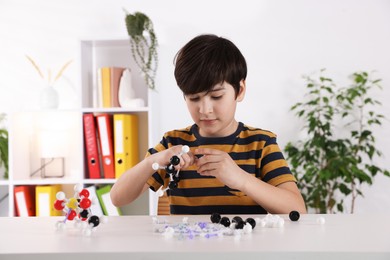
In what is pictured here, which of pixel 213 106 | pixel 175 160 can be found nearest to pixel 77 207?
pixel 175 160

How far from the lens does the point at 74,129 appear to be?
349cm

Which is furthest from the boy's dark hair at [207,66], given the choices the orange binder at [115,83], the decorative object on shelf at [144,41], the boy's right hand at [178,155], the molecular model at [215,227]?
the orange binder at [115,83]

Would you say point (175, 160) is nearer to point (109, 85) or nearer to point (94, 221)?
point (94, 221)

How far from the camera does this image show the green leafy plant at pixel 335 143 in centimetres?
315

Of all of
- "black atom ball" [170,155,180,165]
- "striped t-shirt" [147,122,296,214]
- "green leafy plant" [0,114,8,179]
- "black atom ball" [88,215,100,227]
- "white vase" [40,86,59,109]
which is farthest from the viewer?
"green leafy plant" [0,114,8,179]

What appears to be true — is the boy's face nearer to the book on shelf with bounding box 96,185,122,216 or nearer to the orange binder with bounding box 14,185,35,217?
the book on shelf with bounding box 96,185,122,216

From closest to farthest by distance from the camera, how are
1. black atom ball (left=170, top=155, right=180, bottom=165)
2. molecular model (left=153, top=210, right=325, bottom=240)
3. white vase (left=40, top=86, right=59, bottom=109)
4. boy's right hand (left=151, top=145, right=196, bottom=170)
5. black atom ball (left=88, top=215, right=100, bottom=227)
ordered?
molecular model (left=153, top=210, right=325, bottom=240), black atom ball (left=88, top=215, right=100, bottom=227), black atom ball (left=170, top=155, right=180, bottom=165), boy's right hand (left=151, top=145, right=196, bottom=170), white vase (left=40, top=86, right=59, bottom=109)

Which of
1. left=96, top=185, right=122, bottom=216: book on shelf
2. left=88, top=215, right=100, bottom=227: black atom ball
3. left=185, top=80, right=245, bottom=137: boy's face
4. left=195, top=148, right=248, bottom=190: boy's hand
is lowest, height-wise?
left=96, top=185, right=122, bottom=216: book on shelf

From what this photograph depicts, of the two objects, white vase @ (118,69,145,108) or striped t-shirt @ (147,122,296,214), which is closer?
striped t-shirt @ (147,122,296,214)

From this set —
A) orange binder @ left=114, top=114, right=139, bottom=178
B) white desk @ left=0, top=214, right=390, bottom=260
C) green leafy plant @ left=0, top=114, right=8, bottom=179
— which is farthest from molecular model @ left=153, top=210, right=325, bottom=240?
green leafy plant @ left=0, top=114, right=8, bottom=179

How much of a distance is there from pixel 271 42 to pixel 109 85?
1047 mm

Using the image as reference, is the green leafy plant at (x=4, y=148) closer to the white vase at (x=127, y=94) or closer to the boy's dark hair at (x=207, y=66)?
the white vase at (x=127, y=94)

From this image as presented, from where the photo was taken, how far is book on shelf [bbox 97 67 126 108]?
324 cm

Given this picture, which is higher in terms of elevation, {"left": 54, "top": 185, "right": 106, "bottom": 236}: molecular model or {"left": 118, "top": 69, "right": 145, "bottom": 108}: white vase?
{"left": 118, "top": 69, "right": 145, "bottom": 108}: white vase
